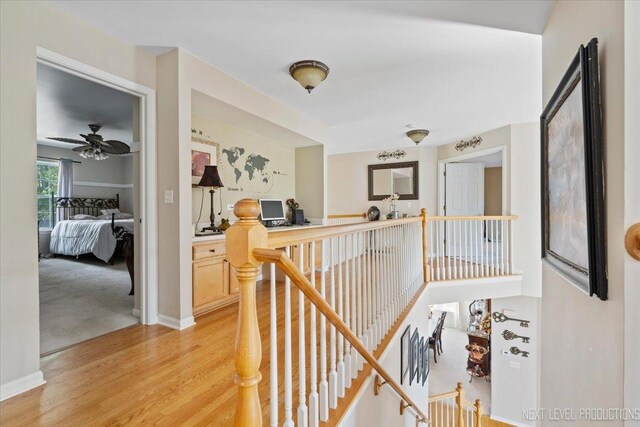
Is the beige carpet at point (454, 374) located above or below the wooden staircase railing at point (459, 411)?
below

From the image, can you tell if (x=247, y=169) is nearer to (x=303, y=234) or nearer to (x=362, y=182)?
(x=362, y=182)

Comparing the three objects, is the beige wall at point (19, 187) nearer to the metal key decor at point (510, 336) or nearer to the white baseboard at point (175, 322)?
the white baseboard at point (175, 322)

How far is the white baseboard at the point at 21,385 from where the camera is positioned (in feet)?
5.39

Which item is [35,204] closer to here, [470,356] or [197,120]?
[197,120]

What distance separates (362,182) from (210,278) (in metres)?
4.70

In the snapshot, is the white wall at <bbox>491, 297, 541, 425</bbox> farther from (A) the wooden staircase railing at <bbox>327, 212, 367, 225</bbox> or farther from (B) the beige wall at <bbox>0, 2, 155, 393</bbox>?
(B) the beige wall at <bbox>0, 2, 155, 393</bbox>

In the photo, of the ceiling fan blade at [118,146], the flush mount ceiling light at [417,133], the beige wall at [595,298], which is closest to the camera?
the beige wall at [595,298]

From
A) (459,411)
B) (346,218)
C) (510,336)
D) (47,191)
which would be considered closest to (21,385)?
(459,411)

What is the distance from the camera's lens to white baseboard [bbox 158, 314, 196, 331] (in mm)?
2544

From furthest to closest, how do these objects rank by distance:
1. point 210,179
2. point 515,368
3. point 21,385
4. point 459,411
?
point 515,368 → point 459,411 → point 210,179 → point 21,385

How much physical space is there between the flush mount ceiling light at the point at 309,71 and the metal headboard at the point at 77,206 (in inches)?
275

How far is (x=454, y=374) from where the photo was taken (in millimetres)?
6441

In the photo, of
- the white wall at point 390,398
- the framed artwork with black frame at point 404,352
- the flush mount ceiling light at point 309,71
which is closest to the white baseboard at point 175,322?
the white wall at point 390,398

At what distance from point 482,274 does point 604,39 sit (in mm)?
4004
